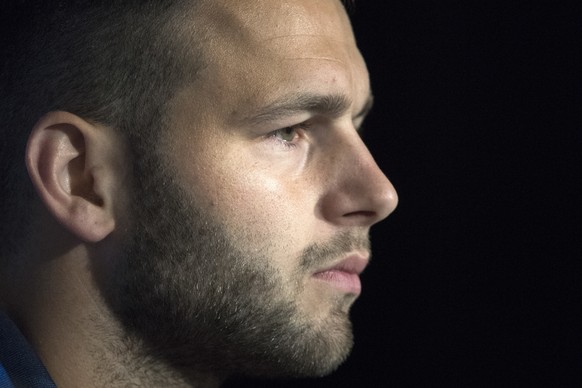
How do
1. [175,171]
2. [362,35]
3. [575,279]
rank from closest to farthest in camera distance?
[175,171] → [575,279] → [362,35]

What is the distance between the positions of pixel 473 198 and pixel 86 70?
3.42ft

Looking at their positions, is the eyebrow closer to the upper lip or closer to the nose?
the nose

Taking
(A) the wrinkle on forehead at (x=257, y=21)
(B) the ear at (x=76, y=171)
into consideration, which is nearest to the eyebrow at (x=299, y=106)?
(A) the wrinkle on forehead at (x=257, y=21)

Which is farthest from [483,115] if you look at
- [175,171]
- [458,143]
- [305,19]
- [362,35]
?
[175,171]

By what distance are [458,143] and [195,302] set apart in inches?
36.3

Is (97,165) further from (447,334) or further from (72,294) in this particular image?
(447,334)

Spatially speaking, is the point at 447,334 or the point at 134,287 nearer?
the point at 134,287

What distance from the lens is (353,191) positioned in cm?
166

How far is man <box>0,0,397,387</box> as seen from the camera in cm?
160

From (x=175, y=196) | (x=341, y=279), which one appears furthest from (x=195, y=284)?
(x=341, y=279)

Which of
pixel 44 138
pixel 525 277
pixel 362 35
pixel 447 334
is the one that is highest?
pixel 362 35

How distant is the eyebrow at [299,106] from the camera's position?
5.26 ft

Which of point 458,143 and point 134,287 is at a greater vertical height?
point 458,143

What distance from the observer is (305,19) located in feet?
5.54
